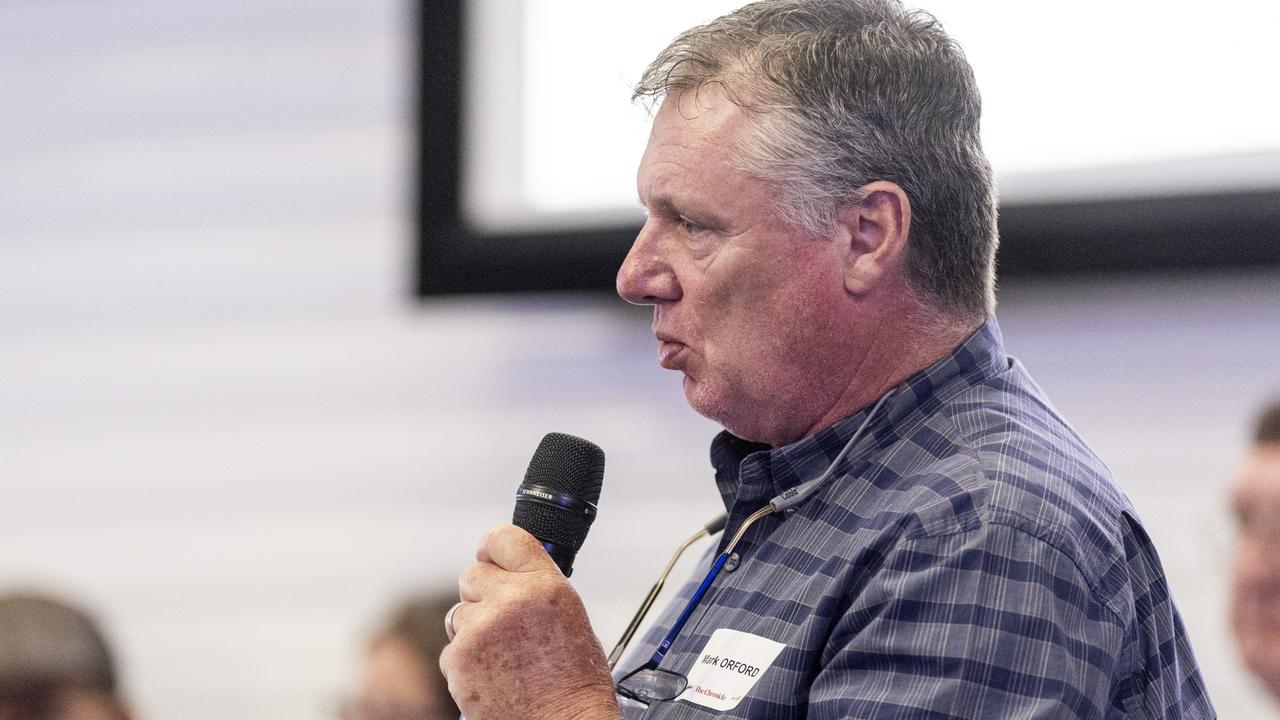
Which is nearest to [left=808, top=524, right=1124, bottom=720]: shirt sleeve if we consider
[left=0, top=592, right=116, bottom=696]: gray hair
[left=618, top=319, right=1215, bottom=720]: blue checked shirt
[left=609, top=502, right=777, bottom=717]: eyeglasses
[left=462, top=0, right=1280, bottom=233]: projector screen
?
[left=618, top=319, right=1215, bottom=720]: blue checked shirt

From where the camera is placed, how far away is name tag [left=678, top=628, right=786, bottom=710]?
125 centimetres

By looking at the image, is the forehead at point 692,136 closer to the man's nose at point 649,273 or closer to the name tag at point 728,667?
the man's nose at point 649,273

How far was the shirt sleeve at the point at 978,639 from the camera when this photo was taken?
3.65 feet

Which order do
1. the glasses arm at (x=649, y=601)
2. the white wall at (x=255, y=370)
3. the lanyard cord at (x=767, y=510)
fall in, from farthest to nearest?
1. the white wall at (x=255, y=370)
2. the glasses arm at (x=649, y=601)
3. the lanyard cord at (x=767, y=510)

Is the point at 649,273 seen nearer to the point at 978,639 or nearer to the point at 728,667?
the point at 728,667

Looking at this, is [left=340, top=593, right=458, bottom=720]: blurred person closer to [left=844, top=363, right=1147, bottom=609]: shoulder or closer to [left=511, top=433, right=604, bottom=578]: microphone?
[left=511, top=433, right=604, bottom=578]: microphone

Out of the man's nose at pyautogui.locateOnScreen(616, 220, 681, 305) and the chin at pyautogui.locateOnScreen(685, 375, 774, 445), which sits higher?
the man's nose at pyautogui.locateOnScreen(616, 220, 681, 305)

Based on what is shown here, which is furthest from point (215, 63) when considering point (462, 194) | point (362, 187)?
point (462, 194)

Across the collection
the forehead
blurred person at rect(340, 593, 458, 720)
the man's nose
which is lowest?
blurred person at rect(340, 593, 458, 720)

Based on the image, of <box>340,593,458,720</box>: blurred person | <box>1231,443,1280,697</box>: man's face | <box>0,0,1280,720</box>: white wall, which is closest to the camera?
<box>1231,443,1280,697</box>: man's face

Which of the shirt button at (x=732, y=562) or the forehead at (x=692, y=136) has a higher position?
the forehead at (x=692, y=136)

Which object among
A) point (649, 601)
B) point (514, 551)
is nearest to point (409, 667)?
point (649, 601)

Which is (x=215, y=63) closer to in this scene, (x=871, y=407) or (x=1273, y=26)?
(x=1273, y=26)

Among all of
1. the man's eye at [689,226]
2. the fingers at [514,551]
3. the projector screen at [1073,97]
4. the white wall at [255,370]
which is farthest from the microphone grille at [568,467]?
the white wall at [255,370]
